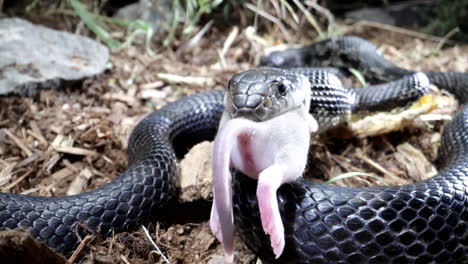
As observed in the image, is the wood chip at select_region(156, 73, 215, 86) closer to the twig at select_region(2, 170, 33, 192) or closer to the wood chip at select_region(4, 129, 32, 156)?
the wood chip at select_region(4, 129, 32, 156)

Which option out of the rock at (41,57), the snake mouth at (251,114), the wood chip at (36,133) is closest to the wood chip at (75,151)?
the wood chip at (36,133)

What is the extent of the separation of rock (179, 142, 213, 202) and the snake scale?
10 cm

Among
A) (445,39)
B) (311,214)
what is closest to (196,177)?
(311,214)

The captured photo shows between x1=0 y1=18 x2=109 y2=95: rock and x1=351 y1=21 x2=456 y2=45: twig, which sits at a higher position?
x1=0 y1=18 x2=109 y2=95: rock

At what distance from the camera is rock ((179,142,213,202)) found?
9.82 feet

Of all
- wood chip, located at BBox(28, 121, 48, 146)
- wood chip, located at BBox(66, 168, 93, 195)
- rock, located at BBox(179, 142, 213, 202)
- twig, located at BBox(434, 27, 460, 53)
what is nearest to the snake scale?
rock, located at BBox(179, 142, 213, 202)

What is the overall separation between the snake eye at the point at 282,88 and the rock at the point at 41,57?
3.09m

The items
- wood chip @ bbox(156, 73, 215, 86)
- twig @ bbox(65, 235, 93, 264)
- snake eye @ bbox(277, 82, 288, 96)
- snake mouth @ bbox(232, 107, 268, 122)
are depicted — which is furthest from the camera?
wood chip @ bbox(156, 73, 215, 86)

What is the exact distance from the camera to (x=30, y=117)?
4.01m

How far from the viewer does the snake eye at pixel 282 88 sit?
216 centimetres

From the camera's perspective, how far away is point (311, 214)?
2.24 m

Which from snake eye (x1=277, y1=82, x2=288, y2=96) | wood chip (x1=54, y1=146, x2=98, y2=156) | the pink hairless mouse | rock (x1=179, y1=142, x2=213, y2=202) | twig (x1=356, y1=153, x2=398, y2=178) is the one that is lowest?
twig (x1=356, y1=153, x2=398, y2=178)

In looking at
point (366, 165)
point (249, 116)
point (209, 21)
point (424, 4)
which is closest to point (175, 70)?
point (209, 21)

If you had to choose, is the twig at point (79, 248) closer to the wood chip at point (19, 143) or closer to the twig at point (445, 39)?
the wood chip at point (19, 143)
